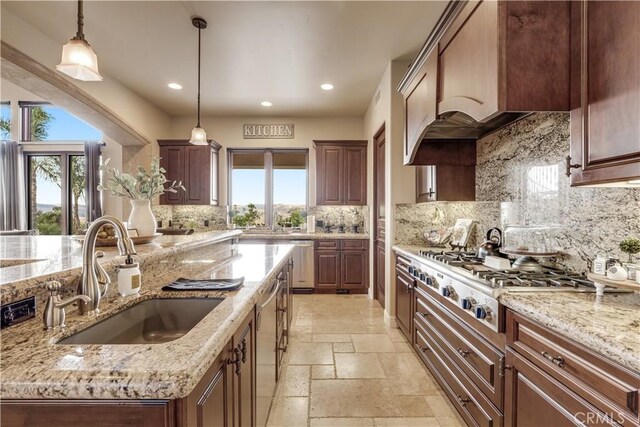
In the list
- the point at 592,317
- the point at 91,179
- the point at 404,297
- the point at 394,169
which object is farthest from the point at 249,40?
the point at 91,179

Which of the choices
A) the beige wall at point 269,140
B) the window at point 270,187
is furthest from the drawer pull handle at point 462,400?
the beige wall at point 269,140

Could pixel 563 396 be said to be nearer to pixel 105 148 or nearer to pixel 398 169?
pixel 398 169

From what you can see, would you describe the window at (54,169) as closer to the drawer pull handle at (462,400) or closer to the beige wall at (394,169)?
the beige wall at (394,169)

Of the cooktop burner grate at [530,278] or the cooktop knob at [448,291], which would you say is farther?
the cooktop knob at [448,291]

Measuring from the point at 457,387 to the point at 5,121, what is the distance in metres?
8.78

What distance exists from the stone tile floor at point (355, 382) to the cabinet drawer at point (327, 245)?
1.63m

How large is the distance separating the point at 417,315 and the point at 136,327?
2.29 meters

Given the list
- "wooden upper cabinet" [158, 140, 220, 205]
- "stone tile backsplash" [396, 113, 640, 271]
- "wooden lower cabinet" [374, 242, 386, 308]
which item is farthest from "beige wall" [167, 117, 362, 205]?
"stone tile backsplash" [396, 113, 640, 271]

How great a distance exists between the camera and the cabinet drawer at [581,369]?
0.94m

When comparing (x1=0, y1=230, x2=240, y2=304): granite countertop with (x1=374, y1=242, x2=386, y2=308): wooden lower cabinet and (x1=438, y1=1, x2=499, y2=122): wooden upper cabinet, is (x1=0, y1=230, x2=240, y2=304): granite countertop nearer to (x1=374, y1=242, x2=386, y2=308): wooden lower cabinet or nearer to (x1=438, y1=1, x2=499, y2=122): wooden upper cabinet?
(x1=438, y1=1, x2=499, y2=122): wooden upper cabinet

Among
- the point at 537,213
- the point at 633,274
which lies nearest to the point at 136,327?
the point at 633,274

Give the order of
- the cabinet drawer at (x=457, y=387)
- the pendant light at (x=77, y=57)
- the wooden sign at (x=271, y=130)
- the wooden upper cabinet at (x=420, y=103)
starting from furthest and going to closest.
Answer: the wooden sign at (x=271, y=130) < the wooden upper cabinet at (x=420, y=103) < the pendant light at (x=77, y=57) < the cabinet drawer at (x=457, y=387)

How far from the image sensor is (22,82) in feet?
10.9

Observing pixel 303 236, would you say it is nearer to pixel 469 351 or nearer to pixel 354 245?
pixel 354 245
